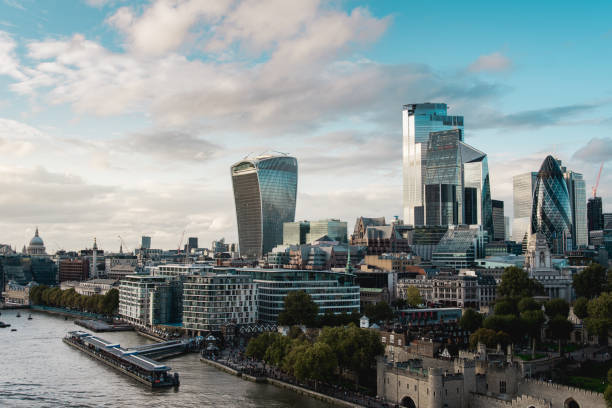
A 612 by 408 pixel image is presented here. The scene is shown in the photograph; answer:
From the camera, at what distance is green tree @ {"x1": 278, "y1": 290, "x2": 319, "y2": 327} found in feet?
438

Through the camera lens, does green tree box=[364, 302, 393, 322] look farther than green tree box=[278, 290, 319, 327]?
Yes

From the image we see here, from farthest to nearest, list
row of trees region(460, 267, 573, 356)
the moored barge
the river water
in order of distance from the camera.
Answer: row of trees region(460, 267, 573, 356) → the moored barge → the river water

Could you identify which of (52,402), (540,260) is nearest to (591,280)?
(540,260)

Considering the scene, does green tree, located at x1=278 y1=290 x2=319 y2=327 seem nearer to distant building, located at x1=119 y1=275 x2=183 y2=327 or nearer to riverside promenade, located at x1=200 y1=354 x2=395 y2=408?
riverside promenade, located at x1=200 y1=354 x2=395 y2=408

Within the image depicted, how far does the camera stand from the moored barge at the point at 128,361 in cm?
9675

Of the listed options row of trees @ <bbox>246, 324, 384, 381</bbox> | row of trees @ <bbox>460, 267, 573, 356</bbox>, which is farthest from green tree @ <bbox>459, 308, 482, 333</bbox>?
row of trees @ <bbox>246, 324, 384, 381</bbox>

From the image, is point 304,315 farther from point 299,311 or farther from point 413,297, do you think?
point 413,297

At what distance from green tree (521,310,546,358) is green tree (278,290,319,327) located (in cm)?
4234

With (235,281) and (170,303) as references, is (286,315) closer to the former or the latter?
(235,281)

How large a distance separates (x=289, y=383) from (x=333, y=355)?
8.76m

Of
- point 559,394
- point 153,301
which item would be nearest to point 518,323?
point 559,394

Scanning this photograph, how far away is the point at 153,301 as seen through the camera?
161 metres

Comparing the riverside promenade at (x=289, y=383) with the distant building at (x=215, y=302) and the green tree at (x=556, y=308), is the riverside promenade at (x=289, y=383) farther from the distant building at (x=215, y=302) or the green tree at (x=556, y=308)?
the green tree at (x=556, y=308)

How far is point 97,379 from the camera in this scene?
101688mm
